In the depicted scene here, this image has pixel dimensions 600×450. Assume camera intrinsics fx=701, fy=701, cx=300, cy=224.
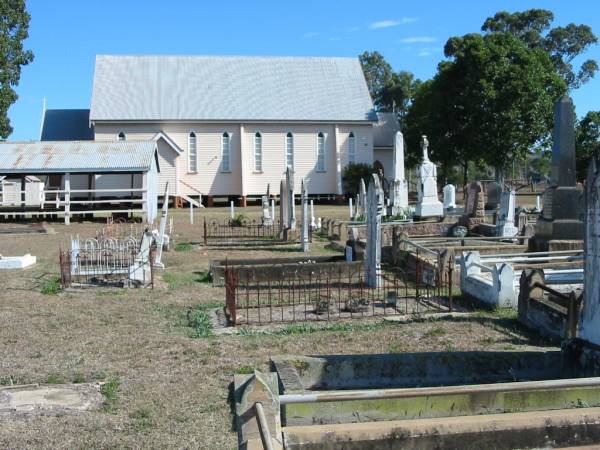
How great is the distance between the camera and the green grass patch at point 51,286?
47.0 feet

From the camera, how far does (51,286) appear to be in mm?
14852

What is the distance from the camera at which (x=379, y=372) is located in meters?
6.53

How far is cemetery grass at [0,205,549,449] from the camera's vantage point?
21.5 feet

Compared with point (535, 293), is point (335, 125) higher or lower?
higher

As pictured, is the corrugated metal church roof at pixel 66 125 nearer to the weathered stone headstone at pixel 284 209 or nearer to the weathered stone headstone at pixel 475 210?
the weathered stone headstone at pixel 284 209

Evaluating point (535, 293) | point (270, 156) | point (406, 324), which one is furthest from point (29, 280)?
point (270, 156)

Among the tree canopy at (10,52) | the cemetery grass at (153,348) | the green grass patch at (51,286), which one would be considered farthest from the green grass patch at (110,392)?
the tree canopy at (10,52)

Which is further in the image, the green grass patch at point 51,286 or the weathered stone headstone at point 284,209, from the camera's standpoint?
the weathered stone headstone at point 284,209

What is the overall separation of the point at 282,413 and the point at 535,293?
6738mm

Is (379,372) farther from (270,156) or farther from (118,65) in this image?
(118,65)

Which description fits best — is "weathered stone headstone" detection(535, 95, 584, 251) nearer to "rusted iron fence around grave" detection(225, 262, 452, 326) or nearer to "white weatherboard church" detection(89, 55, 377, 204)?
"rusted iron fence around grave" detection(225, 262, 452, 326)

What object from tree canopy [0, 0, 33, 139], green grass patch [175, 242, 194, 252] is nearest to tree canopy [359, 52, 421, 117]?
tree canopy [0, 0, 33, 139]

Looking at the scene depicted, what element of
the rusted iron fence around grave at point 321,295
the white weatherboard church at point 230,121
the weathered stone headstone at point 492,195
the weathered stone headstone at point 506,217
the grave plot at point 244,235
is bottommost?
the rusted iron fence around grave at point 321,295

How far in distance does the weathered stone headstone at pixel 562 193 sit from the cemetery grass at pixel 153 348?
6234 mm
